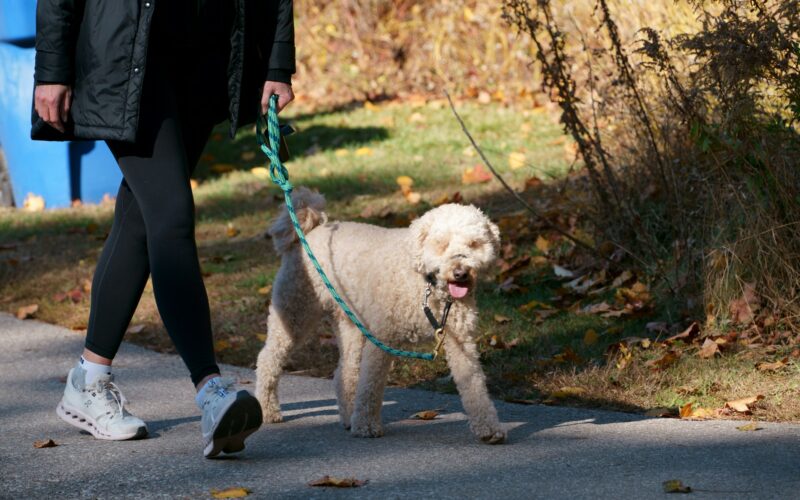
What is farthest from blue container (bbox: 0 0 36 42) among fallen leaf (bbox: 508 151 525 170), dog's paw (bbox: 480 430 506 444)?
dog's paw (bbox: 480 430 506 444)

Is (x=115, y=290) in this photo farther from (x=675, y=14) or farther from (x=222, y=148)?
(x=222, y=148)

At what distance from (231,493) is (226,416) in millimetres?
289

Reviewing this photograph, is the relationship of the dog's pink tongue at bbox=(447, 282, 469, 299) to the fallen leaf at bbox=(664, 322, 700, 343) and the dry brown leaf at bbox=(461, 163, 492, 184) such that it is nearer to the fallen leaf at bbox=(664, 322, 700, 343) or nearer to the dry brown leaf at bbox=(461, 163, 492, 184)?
the fallen leaf at bbox=(664, 322, 700, 343)

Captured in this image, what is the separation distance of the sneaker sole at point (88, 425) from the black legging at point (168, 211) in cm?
39

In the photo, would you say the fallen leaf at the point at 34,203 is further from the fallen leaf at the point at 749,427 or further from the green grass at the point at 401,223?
the fallen leaf at the point at 749,427

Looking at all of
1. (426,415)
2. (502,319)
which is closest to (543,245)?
(502,319)

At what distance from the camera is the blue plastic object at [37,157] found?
9.30 meters

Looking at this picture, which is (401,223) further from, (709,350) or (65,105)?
(65,105)

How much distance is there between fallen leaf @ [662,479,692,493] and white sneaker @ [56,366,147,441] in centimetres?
190

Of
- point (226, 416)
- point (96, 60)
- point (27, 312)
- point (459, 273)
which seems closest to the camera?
point (226, 416)

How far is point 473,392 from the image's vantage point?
4027mm

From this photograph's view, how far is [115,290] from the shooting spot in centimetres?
404

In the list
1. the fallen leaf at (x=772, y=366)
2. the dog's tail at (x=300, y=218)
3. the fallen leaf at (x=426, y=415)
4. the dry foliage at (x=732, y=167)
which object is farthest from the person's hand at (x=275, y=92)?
the fallen leaf at (x=772, y=366)

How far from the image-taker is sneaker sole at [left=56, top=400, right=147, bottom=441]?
4129 mm
